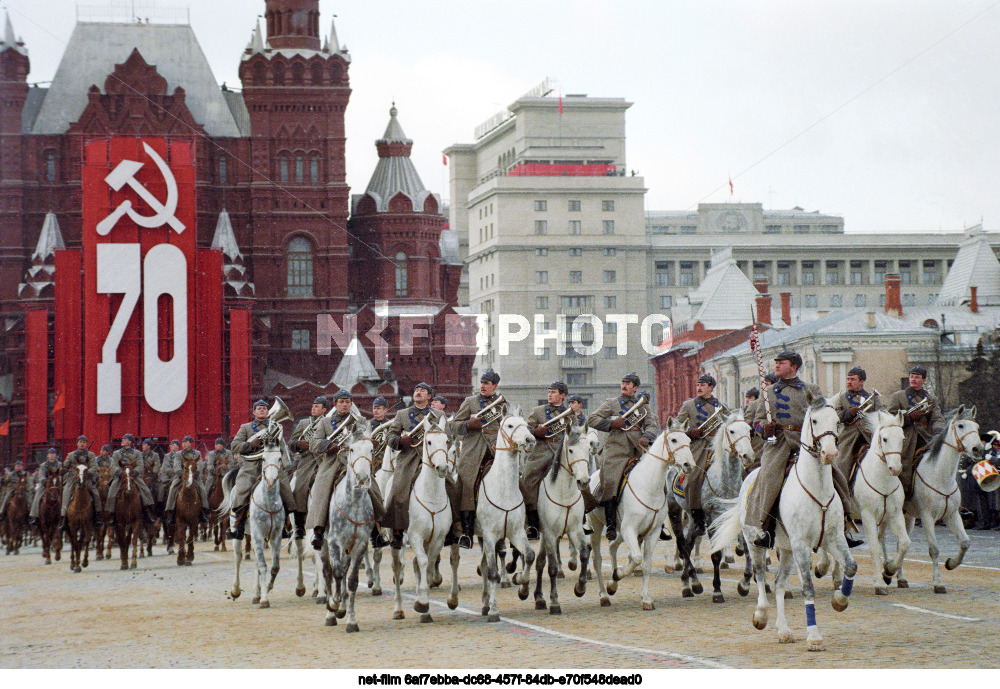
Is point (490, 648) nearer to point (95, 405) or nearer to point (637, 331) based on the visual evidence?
point (95, 405)

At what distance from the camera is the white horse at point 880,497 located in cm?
1814

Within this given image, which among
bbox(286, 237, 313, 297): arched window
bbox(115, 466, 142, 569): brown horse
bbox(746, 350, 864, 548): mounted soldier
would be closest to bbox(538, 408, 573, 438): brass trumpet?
bbox(746, 350, 864, 548): mounted soldier

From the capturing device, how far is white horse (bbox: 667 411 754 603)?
19000mm

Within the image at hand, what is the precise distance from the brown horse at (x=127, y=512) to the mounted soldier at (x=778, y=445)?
1719 centimetres

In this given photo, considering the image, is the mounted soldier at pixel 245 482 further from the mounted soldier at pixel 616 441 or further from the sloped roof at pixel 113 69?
the sloped roof at pixel 113 69

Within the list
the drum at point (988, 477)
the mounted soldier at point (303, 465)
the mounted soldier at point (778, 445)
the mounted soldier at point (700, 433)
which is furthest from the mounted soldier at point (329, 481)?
the drum at point (988, 477)

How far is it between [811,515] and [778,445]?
A: 89 centimetres

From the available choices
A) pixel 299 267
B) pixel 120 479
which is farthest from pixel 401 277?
pixel 120 479

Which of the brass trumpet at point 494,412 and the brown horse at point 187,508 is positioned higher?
the brass trumpet at point 494,412

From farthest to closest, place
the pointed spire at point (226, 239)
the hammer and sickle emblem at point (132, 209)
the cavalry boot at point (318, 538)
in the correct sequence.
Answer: the pointed spire at point (226, 239) → the hammer and sickle emblem at point (132, 209) → the cavalry boot at point (318, 538)

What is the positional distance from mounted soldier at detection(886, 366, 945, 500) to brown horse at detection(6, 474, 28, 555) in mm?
27268

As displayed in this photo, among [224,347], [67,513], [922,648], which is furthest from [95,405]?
[922,648]

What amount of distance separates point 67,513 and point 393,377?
5126 centimetres

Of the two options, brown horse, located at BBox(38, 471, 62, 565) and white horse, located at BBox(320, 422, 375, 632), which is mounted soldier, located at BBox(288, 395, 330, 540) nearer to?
white horse, located at BBox(320, 422, 375, 632)
